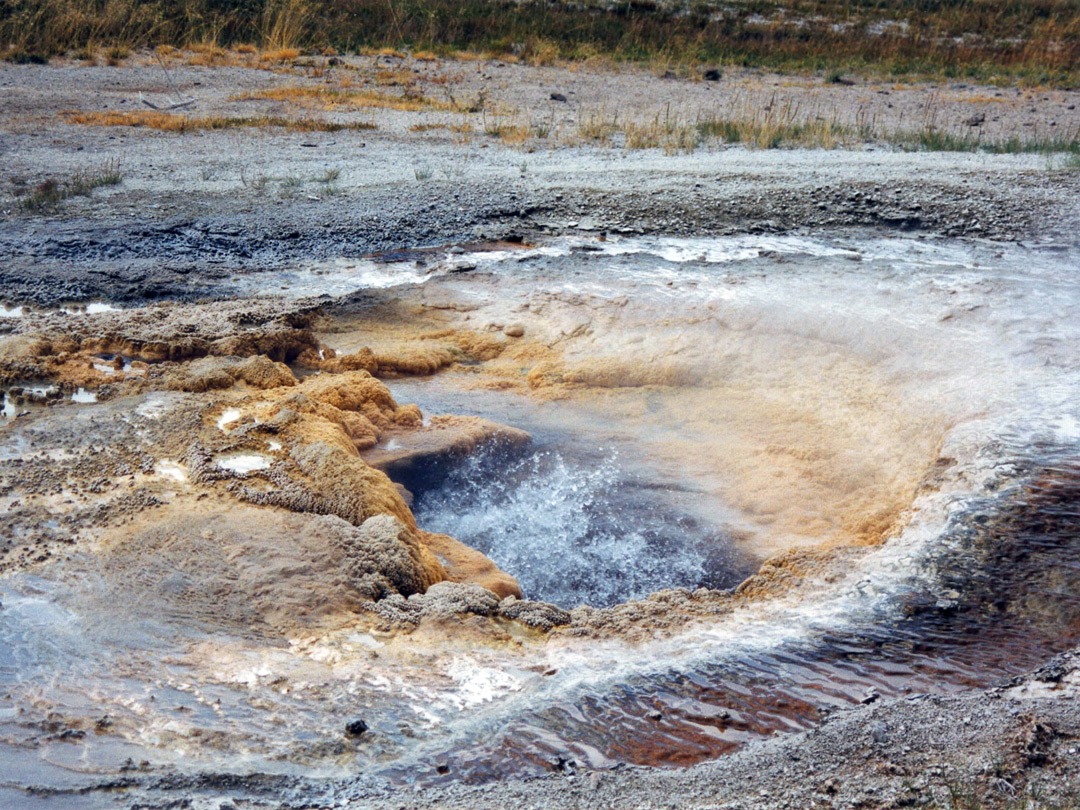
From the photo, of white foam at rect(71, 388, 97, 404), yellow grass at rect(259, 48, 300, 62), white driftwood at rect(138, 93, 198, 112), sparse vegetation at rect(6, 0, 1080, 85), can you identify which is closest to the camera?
white foam at rect(71, 388, 97, 404)

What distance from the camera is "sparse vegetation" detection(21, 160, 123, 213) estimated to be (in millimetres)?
7894

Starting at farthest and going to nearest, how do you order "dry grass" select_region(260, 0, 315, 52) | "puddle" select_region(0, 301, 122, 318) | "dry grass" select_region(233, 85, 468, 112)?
"dry grass" select_region(260, 0, 315, 52) → "dry grass" select_region(233, 85, 468, 112) → "puddle" select_region(0, 301, 122, 318)

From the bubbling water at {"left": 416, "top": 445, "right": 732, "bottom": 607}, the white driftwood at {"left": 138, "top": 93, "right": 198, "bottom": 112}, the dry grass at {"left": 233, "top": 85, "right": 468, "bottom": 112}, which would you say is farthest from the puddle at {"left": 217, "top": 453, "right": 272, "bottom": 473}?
the white driftwood at {"left": 138, "top": 93, "right": 198, "bottom": 112}

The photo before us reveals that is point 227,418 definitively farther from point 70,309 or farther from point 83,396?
point 70,309

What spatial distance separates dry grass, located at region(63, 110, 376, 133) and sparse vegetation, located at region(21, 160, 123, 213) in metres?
1.95

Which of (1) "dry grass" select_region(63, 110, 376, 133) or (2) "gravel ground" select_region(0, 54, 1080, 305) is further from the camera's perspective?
(1) "dry grass" select_region(63, 110, 376, 133)

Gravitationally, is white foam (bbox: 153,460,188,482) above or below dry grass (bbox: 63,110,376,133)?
below

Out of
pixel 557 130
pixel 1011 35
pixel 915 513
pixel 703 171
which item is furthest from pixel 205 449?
pixel 1011 35

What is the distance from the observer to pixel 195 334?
5684 mm

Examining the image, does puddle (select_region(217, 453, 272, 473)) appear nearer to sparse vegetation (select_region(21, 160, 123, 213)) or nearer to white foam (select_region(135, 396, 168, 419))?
white foam (select_region(135, 396, 168, 419))

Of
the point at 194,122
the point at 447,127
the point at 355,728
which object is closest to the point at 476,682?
the point at 355,728

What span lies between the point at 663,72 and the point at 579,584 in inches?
490

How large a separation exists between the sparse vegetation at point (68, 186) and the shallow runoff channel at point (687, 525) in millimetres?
2989

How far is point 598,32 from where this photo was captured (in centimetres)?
1791
